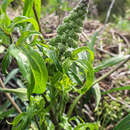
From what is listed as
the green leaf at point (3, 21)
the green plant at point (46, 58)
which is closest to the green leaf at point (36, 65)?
the green plant at point (46, 58)

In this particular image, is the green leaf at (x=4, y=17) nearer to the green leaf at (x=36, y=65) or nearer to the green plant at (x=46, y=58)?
the green plant at (x=46, y=58)

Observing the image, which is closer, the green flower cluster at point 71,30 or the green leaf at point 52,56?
the green leaf at point 52,56

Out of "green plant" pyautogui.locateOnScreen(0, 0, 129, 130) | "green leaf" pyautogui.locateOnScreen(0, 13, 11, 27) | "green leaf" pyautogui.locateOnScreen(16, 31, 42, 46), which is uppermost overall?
"green leaf" pyautogui.locateOnScreen(0, 13, 11, 27)

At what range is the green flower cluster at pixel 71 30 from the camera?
2.55 feet

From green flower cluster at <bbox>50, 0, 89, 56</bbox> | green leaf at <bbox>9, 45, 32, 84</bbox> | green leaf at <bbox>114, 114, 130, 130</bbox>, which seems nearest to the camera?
green leaf at <bbox>9, 45, 32, 84</bbox>

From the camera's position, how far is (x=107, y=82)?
1751 millimetres

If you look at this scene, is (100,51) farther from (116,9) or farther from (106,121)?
(116,9)

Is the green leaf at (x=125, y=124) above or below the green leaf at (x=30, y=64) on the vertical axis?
below

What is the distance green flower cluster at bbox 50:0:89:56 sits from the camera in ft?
2.55

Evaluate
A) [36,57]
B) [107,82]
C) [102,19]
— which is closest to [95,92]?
[107,82]

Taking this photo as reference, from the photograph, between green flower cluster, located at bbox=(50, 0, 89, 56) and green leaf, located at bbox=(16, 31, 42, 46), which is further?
green flower cluster, located at bbox=(50, 0, 89, 56)

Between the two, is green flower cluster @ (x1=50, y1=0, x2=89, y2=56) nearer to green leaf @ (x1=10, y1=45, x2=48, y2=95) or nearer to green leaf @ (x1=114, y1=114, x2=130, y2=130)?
green leaf @ (x1=10, y1=45, x2=48, y2=95)

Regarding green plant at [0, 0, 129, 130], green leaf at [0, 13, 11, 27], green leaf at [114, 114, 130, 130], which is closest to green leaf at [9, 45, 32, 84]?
green plant at [0, 0, 129, 130]

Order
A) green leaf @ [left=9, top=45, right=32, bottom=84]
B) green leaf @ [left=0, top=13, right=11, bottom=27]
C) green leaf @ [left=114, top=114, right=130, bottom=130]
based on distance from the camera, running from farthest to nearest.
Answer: green leaf @ [left=114, top=114, right=130, bottom=130]
green leaf @ [left=0, top=13, right=11, bottom=27]
green leaf @ [left=9, top=45, right=32, bottom=84]
